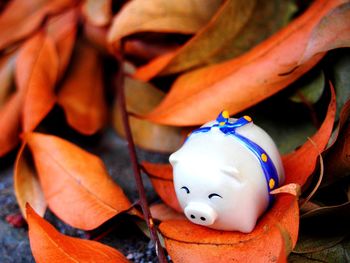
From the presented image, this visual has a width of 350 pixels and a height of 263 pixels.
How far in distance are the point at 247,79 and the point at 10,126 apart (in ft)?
1.05

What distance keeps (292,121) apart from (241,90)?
0.09 metres

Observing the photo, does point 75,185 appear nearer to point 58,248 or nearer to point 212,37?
point 58,248

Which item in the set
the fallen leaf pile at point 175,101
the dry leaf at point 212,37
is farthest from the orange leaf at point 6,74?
the dry leaf at point 212,37

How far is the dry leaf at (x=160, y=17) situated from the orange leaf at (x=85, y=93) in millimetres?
98

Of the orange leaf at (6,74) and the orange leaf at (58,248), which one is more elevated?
the orange leaf at (6,74)

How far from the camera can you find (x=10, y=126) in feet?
2.25

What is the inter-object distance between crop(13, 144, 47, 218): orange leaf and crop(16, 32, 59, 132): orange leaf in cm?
5

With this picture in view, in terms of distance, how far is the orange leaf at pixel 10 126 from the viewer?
0.68m

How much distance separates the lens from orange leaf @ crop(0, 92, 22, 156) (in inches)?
26.7

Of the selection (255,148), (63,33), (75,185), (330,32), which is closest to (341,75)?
(330,32)

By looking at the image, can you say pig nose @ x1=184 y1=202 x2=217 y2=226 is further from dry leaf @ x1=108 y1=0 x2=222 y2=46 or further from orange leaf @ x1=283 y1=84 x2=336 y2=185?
dry leaf @ x1=108 y1=0 x2=222 y2=46

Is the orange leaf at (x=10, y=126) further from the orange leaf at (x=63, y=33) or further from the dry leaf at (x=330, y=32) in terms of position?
the dry leaf at (x=330, y=32)

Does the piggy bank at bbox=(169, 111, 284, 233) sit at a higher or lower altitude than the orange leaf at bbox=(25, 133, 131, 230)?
higher

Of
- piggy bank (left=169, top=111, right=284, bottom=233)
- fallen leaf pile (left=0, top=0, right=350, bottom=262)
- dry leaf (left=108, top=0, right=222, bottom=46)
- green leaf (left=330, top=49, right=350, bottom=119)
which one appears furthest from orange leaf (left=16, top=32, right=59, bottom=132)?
green leaf (left=330, top=49, right=350, bottom=119)
